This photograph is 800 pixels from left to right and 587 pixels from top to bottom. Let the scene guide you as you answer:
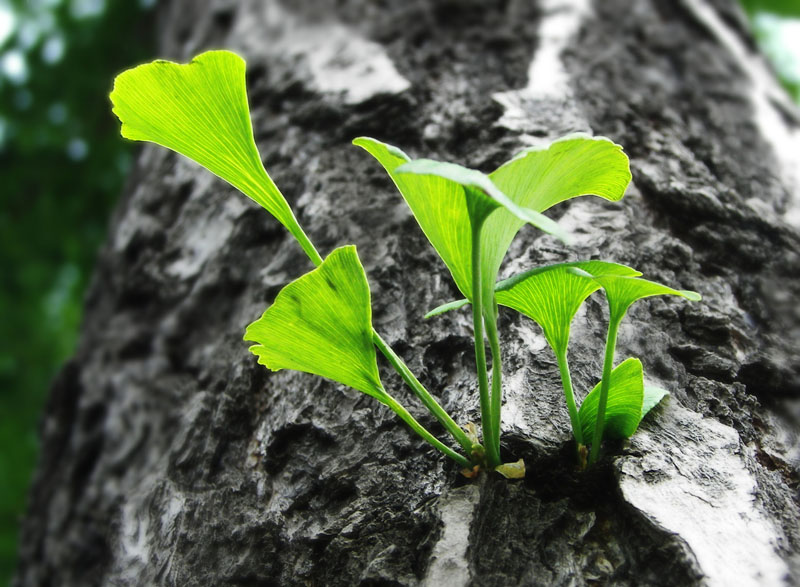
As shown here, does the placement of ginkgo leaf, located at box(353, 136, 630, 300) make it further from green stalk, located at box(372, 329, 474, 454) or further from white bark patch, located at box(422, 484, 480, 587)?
white bark patch, located at box(422, 484, 480, 587)

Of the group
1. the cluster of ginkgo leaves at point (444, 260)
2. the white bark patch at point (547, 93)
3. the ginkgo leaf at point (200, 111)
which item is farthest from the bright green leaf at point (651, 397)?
the white bark patch at point (547, 93)

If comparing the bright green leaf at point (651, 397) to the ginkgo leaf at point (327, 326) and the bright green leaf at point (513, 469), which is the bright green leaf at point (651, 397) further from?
the ginkgo leaf at point (327, 326)

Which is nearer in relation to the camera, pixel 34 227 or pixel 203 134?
pixel 203 134

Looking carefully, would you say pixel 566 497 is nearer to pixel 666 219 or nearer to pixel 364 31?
pixel 666 219

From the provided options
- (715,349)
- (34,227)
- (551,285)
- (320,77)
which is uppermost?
(551,285)

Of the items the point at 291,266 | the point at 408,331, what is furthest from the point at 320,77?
the point at 408,331

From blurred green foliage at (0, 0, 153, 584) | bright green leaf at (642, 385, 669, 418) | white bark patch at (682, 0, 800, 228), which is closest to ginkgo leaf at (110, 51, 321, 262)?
bright green leaf at (642, 385, 669, 418)
